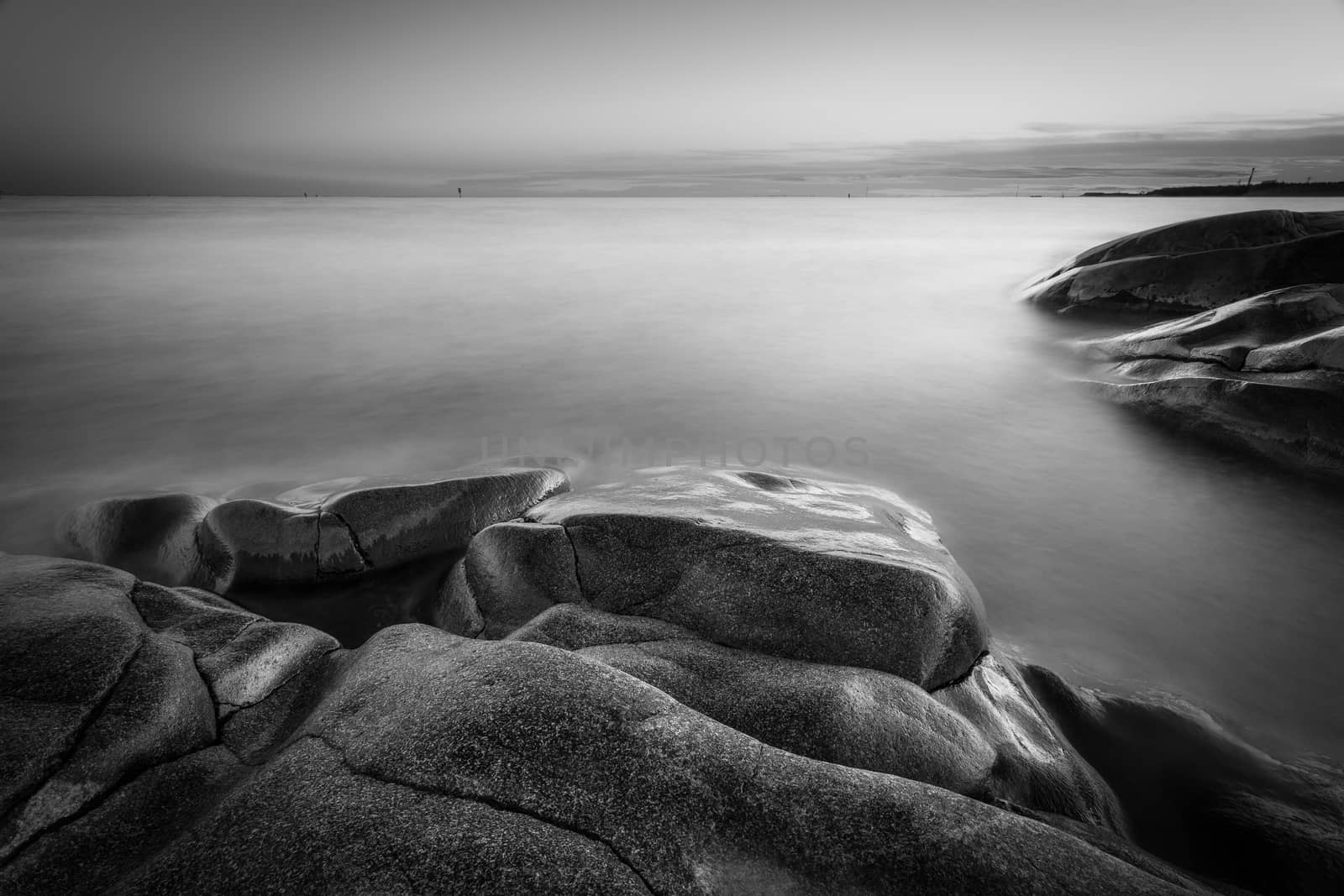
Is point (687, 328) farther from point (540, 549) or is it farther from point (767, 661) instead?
point (767, 661)

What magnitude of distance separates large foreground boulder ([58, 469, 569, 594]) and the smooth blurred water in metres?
1.28

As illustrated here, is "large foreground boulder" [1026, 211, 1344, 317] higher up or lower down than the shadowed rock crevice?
higher up

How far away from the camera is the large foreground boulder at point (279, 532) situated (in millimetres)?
4910

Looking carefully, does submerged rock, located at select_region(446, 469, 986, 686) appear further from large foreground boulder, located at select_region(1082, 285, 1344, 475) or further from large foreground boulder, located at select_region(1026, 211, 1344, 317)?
large foreground boulder, located at select_region(1026, 211, 1344, 317)

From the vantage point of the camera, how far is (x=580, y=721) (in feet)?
7.51

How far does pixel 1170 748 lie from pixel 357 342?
14.5 meters

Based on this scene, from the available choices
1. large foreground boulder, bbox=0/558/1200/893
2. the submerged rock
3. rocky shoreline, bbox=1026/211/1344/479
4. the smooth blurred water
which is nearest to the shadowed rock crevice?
large foreground boulder, bbox=0/558/1200/893

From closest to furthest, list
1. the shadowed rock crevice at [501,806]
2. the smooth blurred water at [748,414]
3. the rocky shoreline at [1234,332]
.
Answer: the shadowed rock crevice at [501,806]
the smooth blurred water at [748,414]
the rocky shoreline at [1234,332]

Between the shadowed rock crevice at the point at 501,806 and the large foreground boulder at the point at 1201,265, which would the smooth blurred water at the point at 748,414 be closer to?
the large foreground boulder at the point at 1201,265

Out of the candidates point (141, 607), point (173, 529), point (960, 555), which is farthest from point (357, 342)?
point (960, 555)

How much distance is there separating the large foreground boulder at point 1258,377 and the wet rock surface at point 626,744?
5258mm

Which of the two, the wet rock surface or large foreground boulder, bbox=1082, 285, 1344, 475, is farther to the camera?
large foreground boulder, bbox=1082, 285, 1344, 475

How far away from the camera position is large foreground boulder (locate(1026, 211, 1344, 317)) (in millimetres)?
10781

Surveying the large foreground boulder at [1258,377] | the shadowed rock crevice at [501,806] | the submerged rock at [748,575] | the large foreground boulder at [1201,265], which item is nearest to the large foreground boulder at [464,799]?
the shadowed rock crevice at [501,806]
